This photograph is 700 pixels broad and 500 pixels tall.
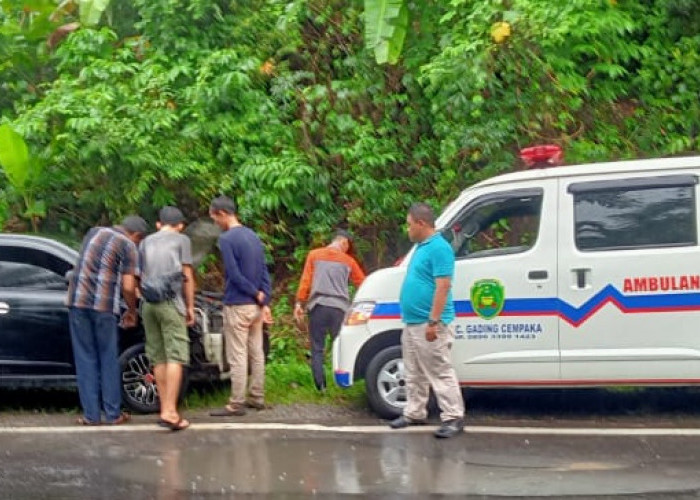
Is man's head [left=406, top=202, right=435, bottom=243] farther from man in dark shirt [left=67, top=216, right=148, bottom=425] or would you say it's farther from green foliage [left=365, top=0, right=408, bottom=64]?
man in dark shirt [left=67, top=216, right=148, bottom=425]

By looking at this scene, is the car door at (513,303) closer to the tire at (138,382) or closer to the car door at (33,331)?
the tire at (138,382)

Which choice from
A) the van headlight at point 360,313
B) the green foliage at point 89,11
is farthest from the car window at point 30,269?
the green foliage at point 89,11

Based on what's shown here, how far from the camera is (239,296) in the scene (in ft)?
36.3

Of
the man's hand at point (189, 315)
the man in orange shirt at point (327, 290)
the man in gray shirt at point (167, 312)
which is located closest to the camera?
the man in gray shirt at point (167, 312)

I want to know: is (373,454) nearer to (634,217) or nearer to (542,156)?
(634,217)

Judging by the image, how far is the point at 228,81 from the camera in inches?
554

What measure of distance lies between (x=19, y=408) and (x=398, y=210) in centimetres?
489

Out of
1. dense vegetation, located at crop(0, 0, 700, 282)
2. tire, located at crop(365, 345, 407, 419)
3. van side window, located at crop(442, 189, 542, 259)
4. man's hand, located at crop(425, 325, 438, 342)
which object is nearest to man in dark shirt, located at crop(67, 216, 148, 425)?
tire, located at crop(365, 345, 407, 419)

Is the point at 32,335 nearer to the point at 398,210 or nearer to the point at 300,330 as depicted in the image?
the point at 300,330

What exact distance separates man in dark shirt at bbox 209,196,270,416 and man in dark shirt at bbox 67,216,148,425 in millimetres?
807

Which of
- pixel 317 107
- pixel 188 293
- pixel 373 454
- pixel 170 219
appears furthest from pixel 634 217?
pixel 317 107

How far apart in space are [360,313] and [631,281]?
7.46 ft

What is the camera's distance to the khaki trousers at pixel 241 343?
36.2 feet

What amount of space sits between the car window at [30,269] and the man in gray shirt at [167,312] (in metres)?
1.13
